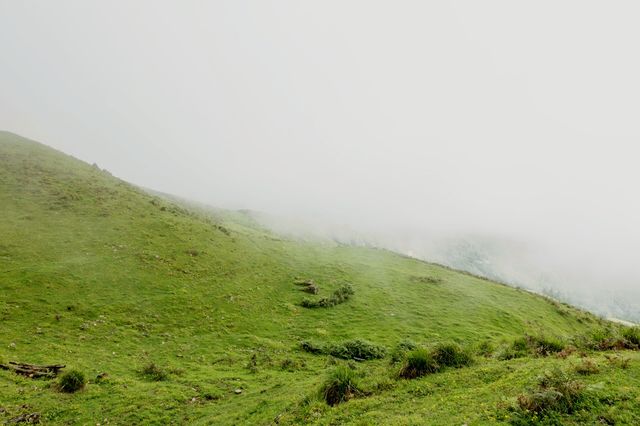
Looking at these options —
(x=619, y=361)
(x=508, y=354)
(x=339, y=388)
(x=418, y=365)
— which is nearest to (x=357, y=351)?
(x=418, y=365)

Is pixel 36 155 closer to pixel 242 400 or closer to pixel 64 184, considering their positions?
pixel 64 184

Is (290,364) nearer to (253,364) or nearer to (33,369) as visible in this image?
(253,364)

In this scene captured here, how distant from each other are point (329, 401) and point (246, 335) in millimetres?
16432

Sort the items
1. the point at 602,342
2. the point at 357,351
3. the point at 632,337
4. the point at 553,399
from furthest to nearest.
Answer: the point at 357,351
the point at 632,337
the point at 602,342
the point at 553,399

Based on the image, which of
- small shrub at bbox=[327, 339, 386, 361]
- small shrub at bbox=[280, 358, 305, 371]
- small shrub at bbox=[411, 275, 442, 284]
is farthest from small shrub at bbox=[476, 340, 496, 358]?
small shrub at bbox=[411, 275, 442, 284]

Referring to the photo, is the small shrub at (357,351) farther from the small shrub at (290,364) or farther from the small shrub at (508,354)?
the small shrub at (508,354)

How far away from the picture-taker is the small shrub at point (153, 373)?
20378 millimetres

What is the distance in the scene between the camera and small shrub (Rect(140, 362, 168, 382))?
20.4 meters

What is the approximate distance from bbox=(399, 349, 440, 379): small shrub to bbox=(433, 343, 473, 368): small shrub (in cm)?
48

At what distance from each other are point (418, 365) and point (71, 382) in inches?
701

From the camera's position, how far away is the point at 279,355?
2614 cm

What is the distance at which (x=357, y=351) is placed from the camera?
28.0m

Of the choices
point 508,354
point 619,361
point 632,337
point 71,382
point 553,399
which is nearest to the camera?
point 553,399

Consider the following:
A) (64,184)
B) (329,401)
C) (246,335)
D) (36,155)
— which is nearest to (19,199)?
(64,184)
